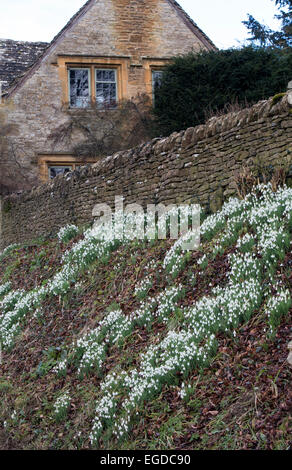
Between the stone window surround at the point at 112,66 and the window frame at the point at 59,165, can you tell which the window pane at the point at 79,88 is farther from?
the window frame at the point at 59,165

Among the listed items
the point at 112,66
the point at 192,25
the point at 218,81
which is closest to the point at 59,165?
the point at 112,66

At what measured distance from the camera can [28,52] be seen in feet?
61.8

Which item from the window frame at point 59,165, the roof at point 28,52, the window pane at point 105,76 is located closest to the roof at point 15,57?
the roof at point 28,52

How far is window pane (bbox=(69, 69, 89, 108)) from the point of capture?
17531 mm

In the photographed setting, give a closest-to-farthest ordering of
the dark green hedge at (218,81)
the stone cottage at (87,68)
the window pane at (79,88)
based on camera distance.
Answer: the dark green hedge at (218,81) < the stone cottage at (87,68) < the window pane at (79,88)

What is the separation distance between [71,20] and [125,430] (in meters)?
15.8

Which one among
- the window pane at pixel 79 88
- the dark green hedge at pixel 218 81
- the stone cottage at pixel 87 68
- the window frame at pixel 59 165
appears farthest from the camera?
the window pane at pixel 79 88

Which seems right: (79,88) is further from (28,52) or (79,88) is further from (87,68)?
(28,52)

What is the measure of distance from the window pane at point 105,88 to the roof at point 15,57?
2.14 meters

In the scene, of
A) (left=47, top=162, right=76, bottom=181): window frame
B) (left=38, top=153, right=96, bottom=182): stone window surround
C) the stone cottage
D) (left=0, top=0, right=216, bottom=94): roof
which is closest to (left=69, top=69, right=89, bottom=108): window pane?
the stone cottage

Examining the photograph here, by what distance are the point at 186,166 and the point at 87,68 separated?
10.9 metres

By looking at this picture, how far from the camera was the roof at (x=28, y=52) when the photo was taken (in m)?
17.1
